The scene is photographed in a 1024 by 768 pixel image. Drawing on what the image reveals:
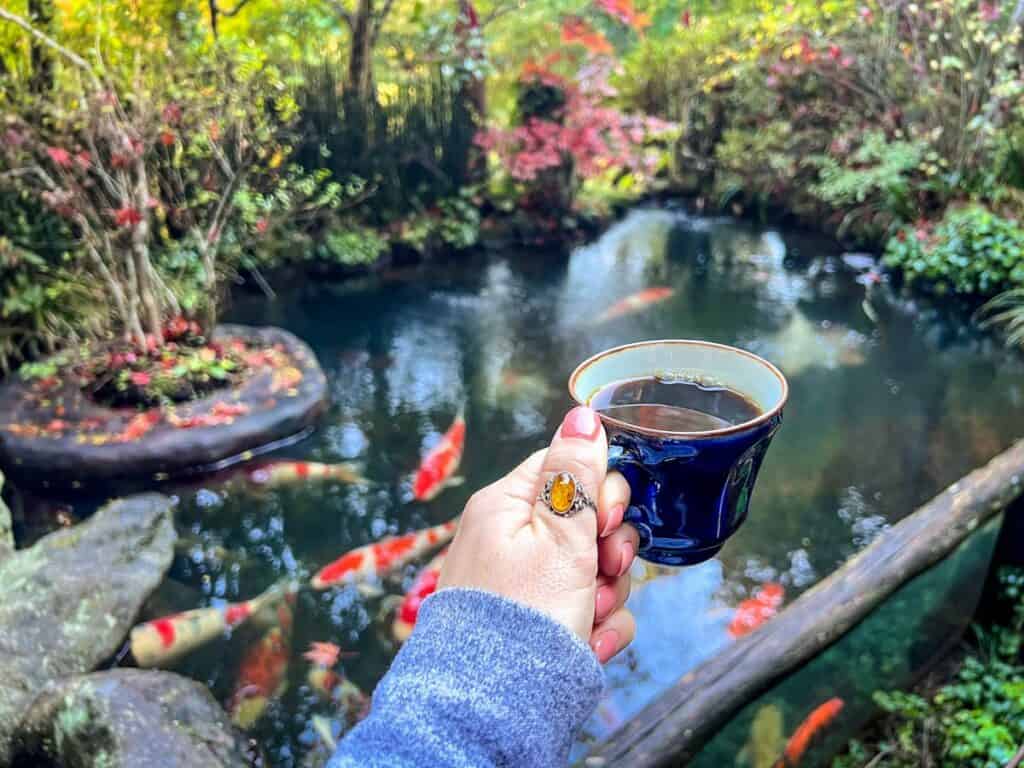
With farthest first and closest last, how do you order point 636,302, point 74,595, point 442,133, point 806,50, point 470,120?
point 806,50 < point 470,120 < point 442,133 < point 636,302 < point 74,595

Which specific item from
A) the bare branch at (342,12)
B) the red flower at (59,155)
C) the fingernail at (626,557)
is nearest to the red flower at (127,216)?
the red flower at (59,155)

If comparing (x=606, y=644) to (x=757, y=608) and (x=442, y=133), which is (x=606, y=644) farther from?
(x=442, y=133)

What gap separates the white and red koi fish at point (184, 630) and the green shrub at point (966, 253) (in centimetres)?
566

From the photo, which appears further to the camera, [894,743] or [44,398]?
[44,398]

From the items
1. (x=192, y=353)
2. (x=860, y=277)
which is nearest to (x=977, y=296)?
(x=860, y=277)

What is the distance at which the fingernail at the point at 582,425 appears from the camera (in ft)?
2.56

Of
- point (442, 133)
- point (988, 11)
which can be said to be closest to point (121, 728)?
point (442, 133)

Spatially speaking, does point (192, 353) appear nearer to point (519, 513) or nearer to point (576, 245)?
point (519, 513)

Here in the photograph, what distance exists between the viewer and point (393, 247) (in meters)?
7.15

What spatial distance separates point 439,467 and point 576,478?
3111 millimetres

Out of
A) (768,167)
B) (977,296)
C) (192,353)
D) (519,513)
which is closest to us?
(519,513)

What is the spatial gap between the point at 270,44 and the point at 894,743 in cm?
629

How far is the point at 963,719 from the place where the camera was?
2248mm

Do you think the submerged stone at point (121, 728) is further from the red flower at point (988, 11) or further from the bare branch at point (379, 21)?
the red flower at point (988, 11)
